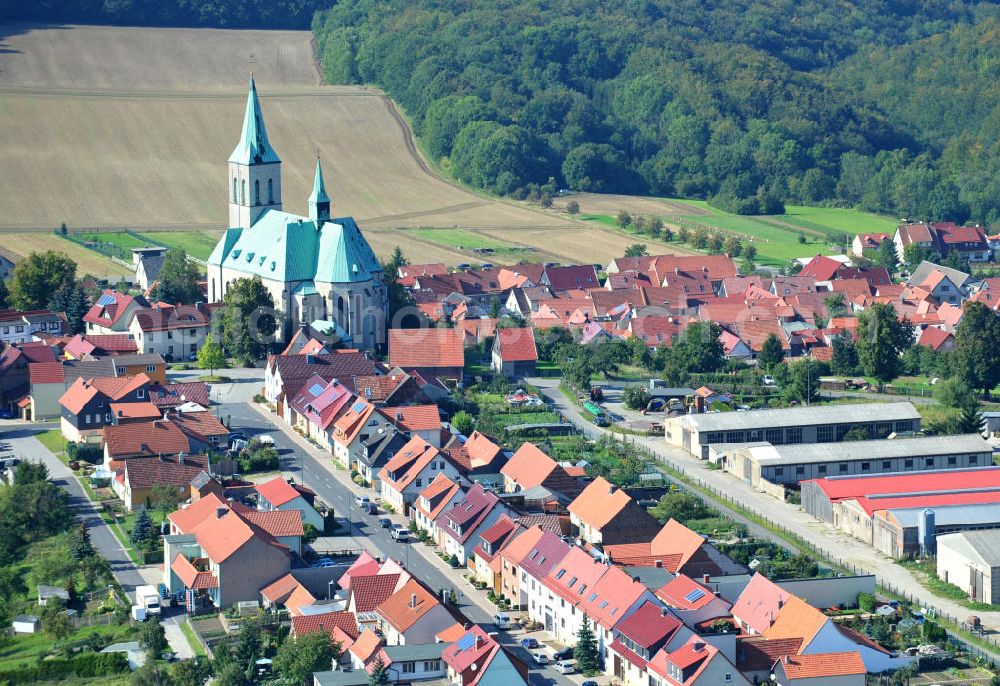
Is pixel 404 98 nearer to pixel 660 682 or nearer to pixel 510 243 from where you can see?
pixel 510 243

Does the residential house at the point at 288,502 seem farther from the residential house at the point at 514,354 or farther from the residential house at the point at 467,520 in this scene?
the residential house at the point at 514,354

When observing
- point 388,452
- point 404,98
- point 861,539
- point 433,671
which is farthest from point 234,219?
point 404,98

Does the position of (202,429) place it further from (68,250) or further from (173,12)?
(173,12)

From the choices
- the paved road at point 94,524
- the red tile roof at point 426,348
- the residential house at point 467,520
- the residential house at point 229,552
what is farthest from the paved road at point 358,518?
the paved road at point 94,524

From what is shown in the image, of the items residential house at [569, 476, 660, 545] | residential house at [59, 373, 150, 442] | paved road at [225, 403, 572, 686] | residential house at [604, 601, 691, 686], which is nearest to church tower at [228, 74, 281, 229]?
paved road at [225, 403, 572, 686]

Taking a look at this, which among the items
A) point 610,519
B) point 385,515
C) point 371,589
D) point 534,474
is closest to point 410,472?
point 385,515

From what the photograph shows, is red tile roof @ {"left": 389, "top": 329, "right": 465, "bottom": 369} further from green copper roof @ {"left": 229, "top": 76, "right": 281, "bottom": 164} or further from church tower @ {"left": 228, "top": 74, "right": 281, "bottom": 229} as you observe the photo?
green copper roof @ {"left": 229, "top": 76, "right": 281, "bottom": 164}

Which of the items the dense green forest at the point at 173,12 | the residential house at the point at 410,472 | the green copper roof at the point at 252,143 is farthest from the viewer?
the dense green forest at the point at 173,12
